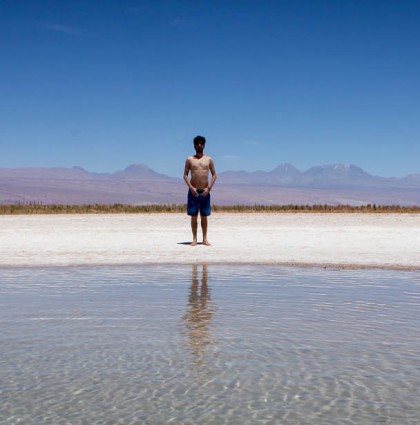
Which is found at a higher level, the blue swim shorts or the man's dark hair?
the man's dark hair

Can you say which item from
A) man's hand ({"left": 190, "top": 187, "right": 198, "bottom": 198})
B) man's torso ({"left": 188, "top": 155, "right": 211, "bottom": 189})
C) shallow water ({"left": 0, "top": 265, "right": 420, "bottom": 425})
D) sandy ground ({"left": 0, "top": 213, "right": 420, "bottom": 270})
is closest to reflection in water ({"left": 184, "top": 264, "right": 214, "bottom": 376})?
shallow water ({"left": 0, "top": 265, "right": 420, "bottom": 425})

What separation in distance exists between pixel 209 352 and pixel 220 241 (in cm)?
1121

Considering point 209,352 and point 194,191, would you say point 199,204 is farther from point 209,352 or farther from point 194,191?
point 209,352

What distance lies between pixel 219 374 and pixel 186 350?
2.52ft

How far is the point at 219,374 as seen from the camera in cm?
546

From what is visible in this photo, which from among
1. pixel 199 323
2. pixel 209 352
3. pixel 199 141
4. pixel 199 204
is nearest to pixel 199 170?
pixel 199 141

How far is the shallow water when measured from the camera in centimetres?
466

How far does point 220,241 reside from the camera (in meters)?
17.3

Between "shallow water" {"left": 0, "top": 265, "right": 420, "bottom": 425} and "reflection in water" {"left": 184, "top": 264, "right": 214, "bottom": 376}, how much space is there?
0.01 meters

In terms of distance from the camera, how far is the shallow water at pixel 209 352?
4.66m

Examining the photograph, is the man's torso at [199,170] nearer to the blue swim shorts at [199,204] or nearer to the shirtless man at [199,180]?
the shirtless man at [199,180]

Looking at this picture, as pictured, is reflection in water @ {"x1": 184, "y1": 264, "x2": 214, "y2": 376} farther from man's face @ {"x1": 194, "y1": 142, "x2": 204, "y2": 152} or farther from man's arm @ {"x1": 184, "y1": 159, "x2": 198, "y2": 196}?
man's face @ {"x1": 194, "y1": 142, "x2": 204, "y2": 152}

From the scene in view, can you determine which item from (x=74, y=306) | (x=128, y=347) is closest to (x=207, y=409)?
(x=128, y=347)

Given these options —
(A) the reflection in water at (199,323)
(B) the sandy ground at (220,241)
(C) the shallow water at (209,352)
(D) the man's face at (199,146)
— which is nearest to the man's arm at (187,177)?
(D) the man's face at (199,146)
